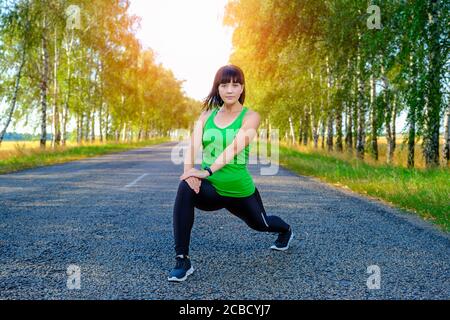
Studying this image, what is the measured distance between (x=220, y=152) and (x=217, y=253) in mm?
1328

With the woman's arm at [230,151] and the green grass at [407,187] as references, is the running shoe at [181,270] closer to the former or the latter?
the woman's arm at [230,151]

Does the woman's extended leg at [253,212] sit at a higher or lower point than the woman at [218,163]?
lower

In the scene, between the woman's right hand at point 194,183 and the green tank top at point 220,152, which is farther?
the green tank top at point 220,152

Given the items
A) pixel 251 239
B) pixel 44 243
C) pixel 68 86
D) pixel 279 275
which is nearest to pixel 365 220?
pixel 251 239

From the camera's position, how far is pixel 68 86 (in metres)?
27.8

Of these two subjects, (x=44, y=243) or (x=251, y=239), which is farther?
(x=251, y=239)

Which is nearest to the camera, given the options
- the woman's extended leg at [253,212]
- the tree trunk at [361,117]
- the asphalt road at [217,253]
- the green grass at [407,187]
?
the asphalt road at [217,253]

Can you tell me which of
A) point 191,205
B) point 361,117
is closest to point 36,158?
point 361,117

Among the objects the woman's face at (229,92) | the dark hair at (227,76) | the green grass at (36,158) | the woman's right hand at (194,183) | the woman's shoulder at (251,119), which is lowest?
the green grass at (36,158)

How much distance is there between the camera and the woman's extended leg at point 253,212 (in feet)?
12.7

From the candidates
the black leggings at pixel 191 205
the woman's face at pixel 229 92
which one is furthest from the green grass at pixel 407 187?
the woman's face at pixel 229 92

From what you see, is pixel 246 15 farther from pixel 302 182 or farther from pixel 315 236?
pixel 315 236

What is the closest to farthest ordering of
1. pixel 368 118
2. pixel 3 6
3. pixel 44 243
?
pixel 44 243 → pixel 368 118 → pixel 3 6
